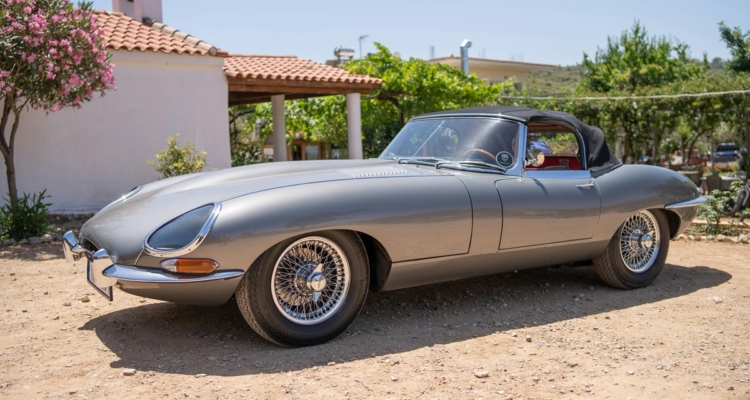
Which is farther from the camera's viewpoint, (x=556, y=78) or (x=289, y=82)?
(x=556, y=78)

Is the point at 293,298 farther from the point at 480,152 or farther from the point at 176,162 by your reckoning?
the point at 176,162

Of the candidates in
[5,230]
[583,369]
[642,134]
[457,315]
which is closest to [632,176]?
[457,315]

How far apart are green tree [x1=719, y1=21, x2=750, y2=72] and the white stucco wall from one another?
58.3 ft

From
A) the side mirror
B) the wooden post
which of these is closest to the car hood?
the side mirror

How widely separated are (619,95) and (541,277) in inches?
496

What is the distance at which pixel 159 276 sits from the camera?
3.58 metres

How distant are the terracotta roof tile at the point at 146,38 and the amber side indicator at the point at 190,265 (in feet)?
26.4

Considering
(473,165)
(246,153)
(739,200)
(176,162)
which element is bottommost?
(739,200)

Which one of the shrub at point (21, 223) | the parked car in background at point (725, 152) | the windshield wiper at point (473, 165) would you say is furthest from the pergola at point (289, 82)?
the parked car in background at point (725, 152)

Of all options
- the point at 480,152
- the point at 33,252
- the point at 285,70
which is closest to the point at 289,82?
the point at 285,70

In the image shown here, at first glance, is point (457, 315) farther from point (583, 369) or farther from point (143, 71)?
point (143, 71)

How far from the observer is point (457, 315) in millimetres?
4688

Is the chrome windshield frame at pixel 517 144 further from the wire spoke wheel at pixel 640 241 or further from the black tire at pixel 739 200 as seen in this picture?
the black tire at pixel 739 200

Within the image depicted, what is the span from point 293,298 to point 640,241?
304cm
